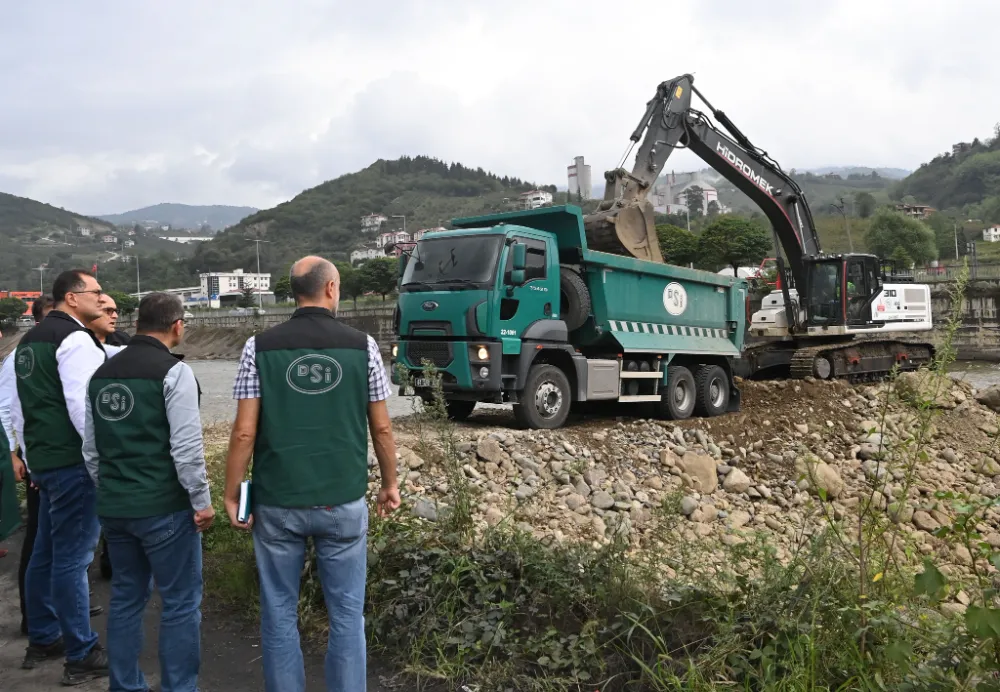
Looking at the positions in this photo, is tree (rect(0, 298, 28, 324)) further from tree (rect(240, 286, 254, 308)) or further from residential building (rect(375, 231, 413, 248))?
residential building (rect(375, 231, 413, 248))

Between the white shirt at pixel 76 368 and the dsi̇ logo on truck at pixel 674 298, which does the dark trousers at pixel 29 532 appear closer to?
the white shirt at pixel 76 368

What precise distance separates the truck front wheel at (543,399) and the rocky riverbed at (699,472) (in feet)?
0.94

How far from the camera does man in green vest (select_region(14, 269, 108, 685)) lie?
14.5ft

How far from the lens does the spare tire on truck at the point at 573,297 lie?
449 inches

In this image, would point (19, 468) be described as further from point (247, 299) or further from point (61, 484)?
point (247, 299)

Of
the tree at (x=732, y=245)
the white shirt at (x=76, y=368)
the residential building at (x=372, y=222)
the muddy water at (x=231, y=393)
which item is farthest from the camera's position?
the residential building at (x=372, y=222)

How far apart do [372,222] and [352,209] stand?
1466 cm

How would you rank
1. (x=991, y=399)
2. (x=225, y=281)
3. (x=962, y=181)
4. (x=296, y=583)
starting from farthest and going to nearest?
(x=962, y=181), (x=225, y=281), (x=991, y=399), (x=296, y=583)

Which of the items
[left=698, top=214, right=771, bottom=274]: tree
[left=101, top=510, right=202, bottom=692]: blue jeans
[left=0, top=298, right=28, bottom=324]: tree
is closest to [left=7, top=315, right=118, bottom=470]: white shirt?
[left=101, top=510, right=202, bottom=692]: blue jeans

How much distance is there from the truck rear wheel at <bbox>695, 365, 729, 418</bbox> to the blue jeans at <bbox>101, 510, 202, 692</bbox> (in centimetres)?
1058

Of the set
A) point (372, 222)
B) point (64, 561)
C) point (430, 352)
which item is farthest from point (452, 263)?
point (372, 222)

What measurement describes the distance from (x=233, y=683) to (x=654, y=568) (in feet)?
7.49

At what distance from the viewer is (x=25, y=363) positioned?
15.3 ft

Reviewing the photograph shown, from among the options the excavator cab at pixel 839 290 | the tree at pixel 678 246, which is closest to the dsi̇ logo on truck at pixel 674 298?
the excavator cab at pixel 839 290
